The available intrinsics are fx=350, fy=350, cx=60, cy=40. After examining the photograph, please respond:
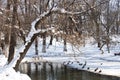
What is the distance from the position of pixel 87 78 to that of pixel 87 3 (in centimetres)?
1128

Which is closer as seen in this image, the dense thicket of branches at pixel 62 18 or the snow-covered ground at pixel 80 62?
the dense thicket of branches at pixel 62 18

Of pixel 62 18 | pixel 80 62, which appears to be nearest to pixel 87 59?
pixel 80 62

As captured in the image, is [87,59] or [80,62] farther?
[87,59]

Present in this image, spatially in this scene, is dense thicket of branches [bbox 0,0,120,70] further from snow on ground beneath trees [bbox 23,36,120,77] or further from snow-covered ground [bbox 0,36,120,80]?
snow on ground beneath trees [bbox 23,36,120,77]

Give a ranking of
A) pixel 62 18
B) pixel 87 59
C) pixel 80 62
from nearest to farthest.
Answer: pixel 62 18
pixel 80 62
pixel 87 59

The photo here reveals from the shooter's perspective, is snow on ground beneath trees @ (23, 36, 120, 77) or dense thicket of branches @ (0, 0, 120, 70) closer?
dense thicket of branches @ (0, 0, 120, 70)

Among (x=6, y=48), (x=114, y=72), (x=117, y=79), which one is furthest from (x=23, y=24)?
(x=114, y=72)

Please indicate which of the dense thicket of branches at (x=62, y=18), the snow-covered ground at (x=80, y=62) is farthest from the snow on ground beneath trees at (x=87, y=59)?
the dense thicket of branches at (x=62, y=18)

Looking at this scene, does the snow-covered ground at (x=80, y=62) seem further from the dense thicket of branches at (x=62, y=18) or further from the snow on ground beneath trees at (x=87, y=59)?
the dense thicket of branches at (x=62, y=18)

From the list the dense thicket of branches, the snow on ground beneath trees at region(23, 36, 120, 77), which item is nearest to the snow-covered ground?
the snow on ground beneath trees at region(23, 36, 120, 77)

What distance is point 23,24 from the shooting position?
23.7 metres

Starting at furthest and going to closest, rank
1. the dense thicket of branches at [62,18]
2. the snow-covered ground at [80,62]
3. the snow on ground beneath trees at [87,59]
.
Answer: the snow on ground beneath trees at [87,59] → the snow-covered ground at [80,62] → the dense thicket of branches at [62,18]

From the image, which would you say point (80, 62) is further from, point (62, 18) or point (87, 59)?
point (62, 18)

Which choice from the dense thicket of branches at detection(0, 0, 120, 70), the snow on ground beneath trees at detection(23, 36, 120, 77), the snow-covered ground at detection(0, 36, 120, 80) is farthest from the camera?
the snow on ground beneath trees at detection(23, 36, 120, 77)
